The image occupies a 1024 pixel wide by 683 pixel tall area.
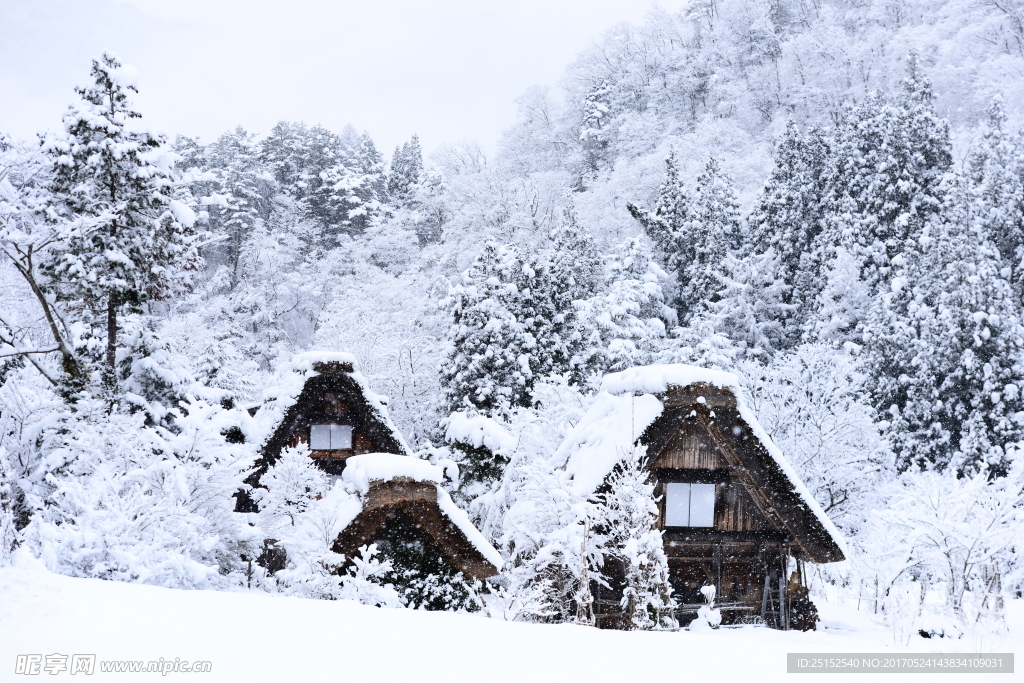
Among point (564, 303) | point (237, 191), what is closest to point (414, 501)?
point (564, 303)

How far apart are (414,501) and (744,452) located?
22.4 ft

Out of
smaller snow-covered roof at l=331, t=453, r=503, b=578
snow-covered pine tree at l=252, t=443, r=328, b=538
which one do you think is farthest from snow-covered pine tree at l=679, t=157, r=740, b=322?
snow-covered pine tree at l=252, t=443, r=328, b=538

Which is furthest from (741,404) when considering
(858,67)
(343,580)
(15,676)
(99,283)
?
(858,67)

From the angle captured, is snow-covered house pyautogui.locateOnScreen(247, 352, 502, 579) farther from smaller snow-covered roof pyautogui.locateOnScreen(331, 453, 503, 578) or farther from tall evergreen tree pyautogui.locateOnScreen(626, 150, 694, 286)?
tall evergreen tree pyautogui.locateOnScreen(626, 150, 694, 286)

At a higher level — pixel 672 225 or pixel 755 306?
pixel 672 225

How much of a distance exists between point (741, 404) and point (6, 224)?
1562cm

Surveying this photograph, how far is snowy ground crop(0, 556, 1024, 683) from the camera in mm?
4199

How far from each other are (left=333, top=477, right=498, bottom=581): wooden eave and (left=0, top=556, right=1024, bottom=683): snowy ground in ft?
28.7

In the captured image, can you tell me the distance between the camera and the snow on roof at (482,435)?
24.9 metres

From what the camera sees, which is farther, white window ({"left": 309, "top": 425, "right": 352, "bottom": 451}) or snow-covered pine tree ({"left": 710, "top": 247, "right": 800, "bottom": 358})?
snow-covered pine tree ({"left": 710, "top": 247, "right": 800, "bottom": 358})

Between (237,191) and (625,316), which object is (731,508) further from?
(237,191)

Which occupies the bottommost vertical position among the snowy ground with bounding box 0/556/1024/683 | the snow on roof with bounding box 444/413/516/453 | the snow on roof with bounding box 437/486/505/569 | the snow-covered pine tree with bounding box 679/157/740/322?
the snow on roof with bounding box 437/486/505/569

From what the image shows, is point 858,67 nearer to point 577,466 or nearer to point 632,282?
point 632,282

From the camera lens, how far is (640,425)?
15.3 meters
